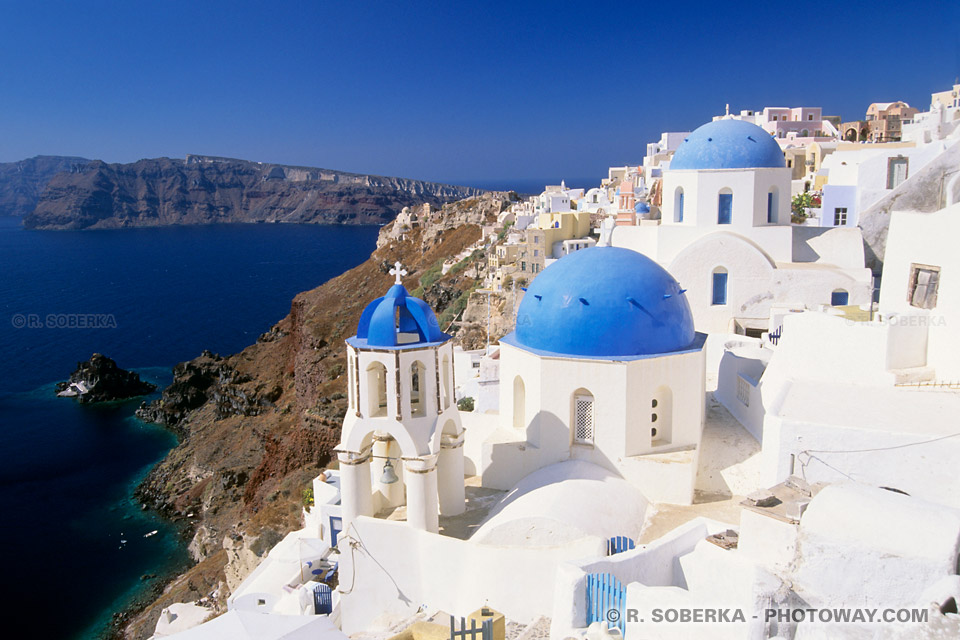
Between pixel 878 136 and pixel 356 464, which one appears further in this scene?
pixel 878 136

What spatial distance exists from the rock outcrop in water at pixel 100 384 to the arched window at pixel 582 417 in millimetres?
47067

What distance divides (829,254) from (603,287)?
1125 cm

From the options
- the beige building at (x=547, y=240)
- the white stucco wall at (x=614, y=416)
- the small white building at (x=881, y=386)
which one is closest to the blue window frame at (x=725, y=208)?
the small white building at (x=881, y=386)

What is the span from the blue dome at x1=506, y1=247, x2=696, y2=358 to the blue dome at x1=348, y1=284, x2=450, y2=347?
208cm

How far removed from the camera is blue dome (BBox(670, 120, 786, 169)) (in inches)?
784

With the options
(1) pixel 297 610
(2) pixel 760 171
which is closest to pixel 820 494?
(1) pixel 297 610

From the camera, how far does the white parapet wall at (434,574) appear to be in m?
10.6

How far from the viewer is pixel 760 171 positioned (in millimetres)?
19734

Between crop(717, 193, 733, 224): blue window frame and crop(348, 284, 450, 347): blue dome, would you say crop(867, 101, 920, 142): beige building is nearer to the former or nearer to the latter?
crop(717, 193, 733, 224): blue window frame

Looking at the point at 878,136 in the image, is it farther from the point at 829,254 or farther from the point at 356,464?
the point at 356,464

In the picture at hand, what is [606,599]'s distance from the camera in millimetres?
9211

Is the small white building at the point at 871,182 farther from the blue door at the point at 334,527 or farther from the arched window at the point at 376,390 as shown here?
the blue door at the point at 334,527

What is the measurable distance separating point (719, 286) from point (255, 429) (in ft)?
100

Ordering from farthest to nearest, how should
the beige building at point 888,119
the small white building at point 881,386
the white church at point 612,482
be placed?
the beige building at point 888,119 < the small white building at point 881,386 < the white church at point 612,482
